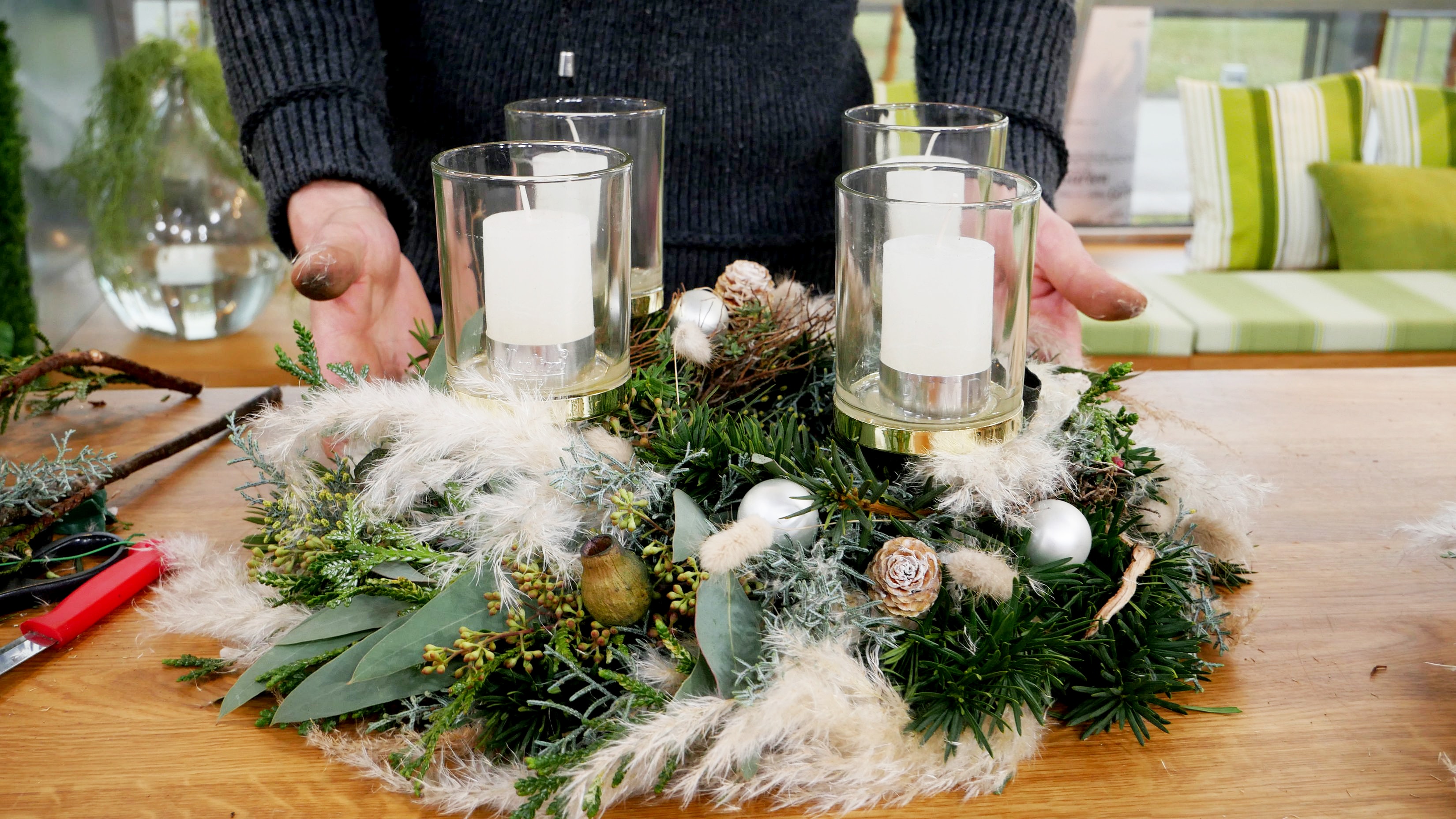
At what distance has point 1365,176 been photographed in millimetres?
2543

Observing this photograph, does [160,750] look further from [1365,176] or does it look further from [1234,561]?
[1365,176]

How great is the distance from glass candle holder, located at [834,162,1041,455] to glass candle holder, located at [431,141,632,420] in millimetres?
116

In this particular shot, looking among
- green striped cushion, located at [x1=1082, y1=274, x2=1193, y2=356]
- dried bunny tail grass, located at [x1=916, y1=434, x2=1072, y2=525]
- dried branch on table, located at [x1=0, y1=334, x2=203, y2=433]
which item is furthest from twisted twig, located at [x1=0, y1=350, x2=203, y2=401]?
green striped cushion, located at [x1=1082, y1=274, x2=1193, y2=356]

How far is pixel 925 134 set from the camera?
71 centimetres

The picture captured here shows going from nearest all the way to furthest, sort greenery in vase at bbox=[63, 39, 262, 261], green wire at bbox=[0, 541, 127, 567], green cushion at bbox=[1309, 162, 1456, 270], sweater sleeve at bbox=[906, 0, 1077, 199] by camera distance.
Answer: green wire at bbox=[0, 541, 127, 567]
sweater sleeve at bbox=[906, 0, 1077, 199]
greenery in vase at bbox=[63, 39, 262, 261]
green cushion at bbox=[1309, 162, 1456, 270]

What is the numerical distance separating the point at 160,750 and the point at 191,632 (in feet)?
0.34

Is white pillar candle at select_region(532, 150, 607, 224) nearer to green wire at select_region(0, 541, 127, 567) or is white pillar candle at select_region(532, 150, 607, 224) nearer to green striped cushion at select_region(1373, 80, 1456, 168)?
green wire at select_region(0, 541, 127, 567)

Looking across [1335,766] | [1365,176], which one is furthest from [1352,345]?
[1335,766]

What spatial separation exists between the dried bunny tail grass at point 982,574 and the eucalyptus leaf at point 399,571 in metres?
0.26

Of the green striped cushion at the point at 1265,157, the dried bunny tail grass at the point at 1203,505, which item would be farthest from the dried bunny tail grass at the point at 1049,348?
the green striped cushion at the point at 1265,157

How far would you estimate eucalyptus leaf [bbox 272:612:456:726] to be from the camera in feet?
1.62

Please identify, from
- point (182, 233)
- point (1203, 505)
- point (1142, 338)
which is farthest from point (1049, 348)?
point (182, 233)

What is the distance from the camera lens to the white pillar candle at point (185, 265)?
82.0 inches

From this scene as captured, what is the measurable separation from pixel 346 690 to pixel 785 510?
0.22 meters
